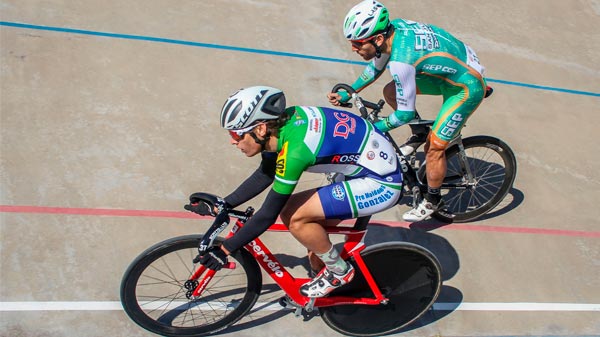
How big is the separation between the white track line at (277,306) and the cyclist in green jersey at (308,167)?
1208 millimetres

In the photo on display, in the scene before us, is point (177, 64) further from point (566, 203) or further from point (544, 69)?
point (544, 69)

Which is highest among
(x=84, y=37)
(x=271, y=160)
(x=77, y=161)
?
(x=271, y=160)

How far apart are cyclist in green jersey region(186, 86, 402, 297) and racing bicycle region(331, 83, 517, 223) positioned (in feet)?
3.66

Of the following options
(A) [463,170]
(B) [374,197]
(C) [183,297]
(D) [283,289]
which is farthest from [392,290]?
(A) [463,170]

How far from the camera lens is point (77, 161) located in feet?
19.8

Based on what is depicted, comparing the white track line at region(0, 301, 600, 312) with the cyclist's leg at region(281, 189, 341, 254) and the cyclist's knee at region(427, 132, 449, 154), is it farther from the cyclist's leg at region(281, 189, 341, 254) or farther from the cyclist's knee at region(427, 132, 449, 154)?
the cyclist's knee at region(427, 132, 449, 154)

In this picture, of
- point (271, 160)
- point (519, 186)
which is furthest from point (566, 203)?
point (271, 160)

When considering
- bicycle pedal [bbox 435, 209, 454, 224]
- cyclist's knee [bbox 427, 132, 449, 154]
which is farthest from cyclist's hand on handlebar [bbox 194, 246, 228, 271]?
bicycle pedal [bbox 435, 209, 454, 224]

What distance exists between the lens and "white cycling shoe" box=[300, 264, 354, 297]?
4.55 meters

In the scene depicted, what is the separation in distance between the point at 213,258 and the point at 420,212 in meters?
2.39

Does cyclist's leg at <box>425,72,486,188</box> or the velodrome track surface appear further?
cyclist's leg at <box>425,72,486,188</box>

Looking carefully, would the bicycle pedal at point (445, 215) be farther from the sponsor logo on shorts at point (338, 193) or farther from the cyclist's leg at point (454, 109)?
the sponsor logo on shorts at point (338, 193)

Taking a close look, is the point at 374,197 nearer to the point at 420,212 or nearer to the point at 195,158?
the point at 420,212

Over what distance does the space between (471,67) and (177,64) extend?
11.5ft
